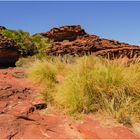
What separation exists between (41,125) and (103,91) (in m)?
1.46

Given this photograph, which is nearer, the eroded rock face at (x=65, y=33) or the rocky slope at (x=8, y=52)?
the rocky slope at (x=8, y=52)

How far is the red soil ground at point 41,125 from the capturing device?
461cm

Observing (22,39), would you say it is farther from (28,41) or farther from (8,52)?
(8,52)

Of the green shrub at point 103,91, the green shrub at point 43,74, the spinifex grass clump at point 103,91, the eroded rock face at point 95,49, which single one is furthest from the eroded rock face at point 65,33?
the green shrub at point 103,91

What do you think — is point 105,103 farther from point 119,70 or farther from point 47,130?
point 47,130

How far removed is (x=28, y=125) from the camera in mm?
4895

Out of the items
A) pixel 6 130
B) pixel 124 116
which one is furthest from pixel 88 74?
pixel 6 130

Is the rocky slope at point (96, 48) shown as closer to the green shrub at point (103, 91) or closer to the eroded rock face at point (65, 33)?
the eroded rock face at point (65, 33)

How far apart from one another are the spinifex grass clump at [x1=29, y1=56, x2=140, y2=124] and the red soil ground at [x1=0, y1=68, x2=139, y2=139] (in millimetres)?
292

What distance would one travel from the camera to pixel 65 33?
29156mm

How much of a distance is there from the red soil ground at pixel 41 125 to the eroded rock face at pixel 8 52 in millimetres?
5382

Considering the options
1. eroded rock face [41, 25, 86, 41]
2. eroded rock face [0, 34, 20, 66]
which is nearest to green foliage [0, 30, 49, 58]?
eroded rock face [41, 25, 86, 41]

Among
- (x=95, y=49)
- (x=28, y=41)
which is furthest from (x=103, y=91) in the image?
(x=28, y=41)

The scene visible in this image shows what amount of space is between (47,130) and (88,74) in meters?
1.74
